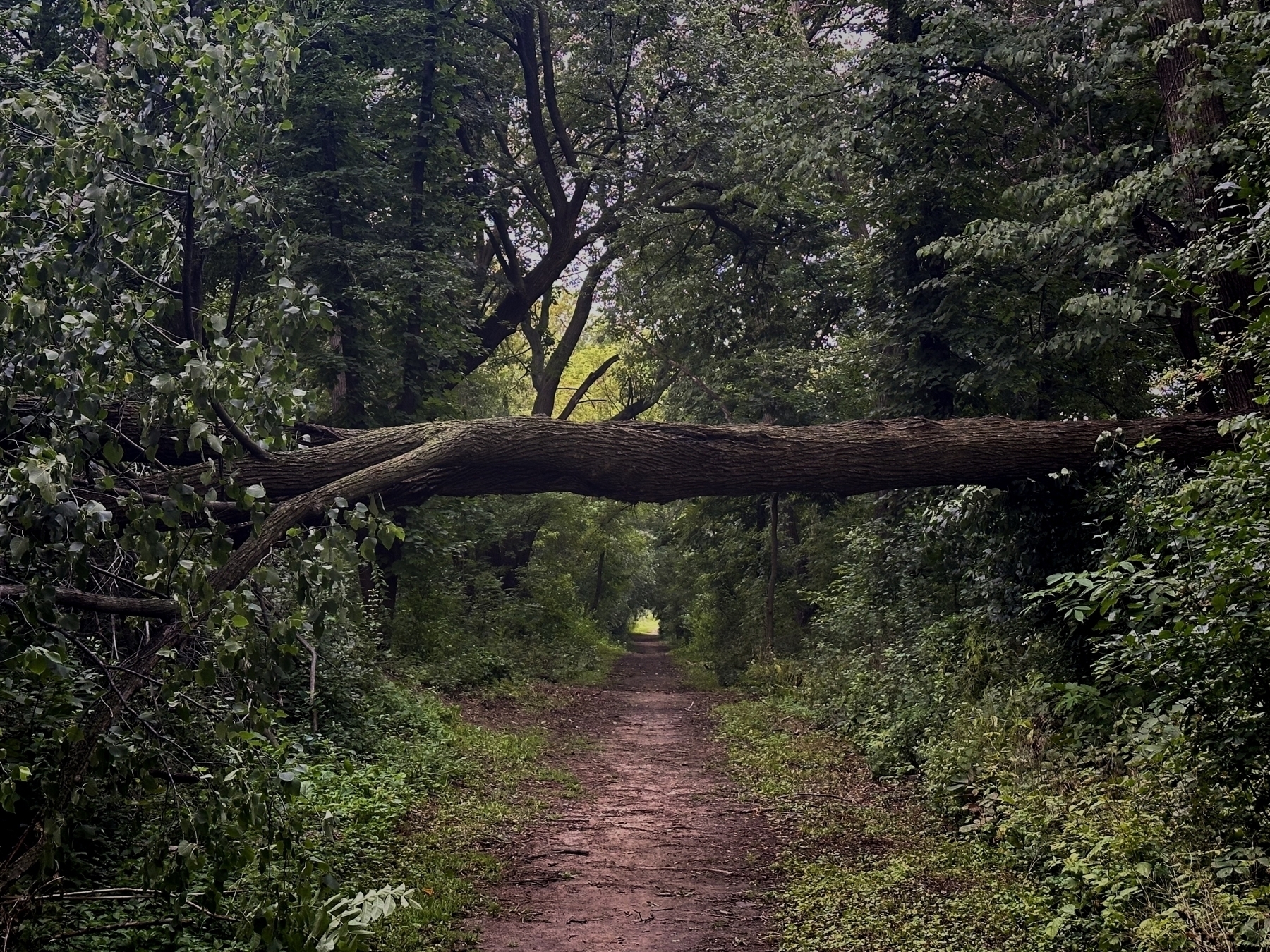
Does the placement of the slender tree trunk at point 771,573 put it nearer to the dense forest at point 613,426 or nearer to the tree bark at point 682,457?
the dense forest at point 613,426

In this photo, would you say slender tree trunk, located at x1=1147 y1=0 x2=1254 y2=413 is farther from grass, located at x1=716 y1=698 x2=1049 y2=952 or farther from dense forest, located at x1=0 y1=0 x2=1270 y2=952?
grass, located at x1=716 y1=698 x2=1049 y2=952

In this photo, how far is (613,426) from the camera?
7645 mm

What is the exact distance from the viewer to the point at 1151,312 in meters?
8.89

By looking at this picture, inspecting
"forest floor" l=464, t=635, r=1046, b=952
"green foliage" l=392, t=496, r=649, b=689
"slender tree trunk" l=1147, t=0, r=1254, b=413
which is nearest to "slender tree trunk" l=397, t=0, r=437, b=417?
"green foliage" l=392, t=496, r=649, b=689

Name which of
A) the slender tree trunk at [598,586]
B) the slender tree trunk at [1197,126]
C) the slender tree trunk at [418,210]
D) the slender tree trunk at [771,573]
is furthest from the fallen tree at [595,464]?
the slender tree trunk at [598,586]

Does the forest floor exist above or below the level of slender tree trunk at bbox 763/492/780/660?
below

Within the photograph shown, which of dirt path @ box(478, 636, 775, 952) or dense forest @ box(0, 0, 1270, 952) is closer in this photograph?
dense forest @ box(0, 0, 1270, 952)

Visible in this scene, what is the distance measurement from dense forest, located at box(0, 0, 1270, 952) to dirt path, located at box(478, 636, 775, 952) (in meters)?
0.40

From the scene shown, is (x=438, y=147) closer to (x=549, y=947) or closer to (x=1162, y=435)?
(x=1162, y=435)

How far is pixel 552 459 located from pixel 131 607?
3.63 meters

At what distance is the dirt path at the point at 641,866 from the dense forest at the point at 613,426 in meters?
0.40

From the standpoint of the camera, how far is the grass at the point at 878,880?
18.4 ft

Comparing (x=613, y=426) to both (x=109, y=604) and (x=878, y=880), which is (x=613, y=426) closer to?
(x=878, y=880)

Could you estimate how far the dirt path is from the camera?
19.7 feet
